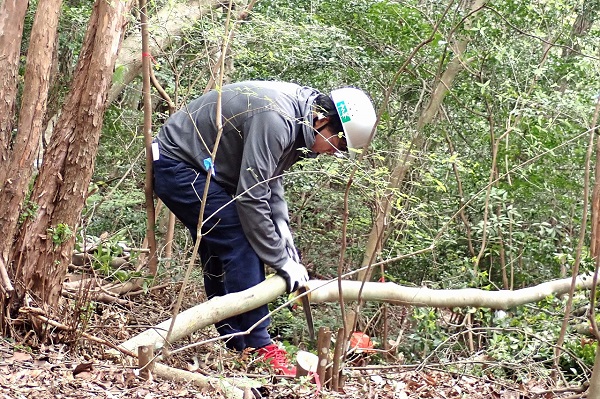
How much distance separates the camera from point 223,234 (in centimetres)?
436

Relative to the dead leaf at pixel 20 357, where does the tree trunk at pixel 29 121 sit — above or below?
above

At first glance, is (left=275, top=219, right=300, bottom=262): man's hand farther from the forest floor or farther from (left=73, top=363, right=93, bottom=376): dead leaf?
(left=73, top=363, right=93, bottom=376): dead leaf

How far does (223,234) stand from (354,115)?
3.57 feet

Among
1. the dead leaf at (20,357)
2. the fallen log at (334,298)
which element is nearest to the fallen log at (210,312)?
the fallen log at (334,298)

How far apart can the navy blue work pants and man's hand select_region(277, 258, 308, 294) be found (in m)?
0.25

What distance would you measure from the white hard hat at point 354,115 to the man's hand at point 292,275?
0.82m

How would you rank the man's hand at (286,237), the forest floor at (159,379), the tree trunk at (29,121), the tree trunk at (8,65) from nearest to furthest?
the forest floor at (159,379)
the tree trunk at (29,121)
the tree trunk at (8,65)
the man's hand at (286,237)

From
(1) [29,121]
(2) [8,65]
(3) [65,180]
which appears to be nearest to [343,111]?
(3) [65,180]

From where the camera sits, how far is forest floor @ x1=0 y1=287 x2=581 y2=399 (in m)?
3.09

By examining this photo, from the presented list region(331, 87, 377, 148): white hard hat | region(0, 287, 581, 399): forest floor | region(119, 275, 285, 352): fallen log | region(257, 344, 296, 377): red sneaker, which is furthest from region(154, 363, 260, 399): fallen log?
region(331, 87, 377, 148): white hard hat

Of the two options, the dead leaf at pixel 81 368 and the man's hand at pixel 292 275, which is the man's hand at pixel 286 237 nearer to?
the man's hand at pixel 292 275

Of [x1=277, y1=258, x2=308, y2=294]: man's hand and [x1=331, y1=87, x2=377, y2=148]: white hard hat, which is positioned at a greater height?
[x1=331, y1=87, x2=377, y2=148]: white hard hat

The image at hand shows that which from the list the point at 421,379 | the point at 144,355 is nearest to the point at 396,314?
the point at 421,379

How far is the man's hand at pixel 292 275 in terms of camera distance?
4.12 metres
